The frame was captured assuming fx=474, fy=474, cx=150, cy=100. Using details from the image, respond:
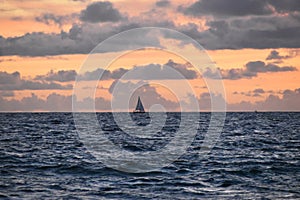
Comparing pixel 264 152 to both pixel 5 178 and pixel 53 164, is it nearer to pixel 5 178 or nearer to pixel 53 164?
pixel 53 164

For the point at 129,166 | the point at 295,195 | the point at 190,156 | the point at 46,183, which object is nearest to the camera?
the point at 295,195

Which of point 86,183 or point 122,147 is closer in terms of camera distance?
point 86,183

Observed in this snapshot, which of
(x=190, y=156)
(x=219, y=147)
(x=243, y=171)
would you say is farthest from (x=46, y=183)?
(x=219, y=147)

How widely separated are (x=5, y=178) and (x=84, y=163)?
836cm

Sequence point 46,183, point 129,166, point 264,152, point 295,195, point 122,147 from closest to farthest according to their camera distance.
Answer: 1. point 295,195
2. point 46,183
3. point 129,166
4. point 264,152
5. point 122,147

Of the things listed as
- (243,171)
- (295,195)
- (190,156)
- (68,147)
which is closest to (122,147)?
(68,147)

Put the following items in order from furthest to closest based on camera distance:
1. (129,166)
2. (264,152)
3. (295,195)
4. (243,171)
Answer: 1. (264,152)
2. (129,166)
3. (243,171)
4. (295,195)

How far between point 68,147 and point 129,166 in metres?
17.7

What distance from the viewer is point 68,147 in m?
53.4

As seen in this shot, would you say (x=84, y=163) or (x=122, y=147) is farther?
(x=122, y=147)

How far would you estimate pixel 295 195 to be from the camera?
26609 mm

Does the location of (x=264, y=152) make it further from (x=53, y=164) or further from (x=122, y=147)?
(x=53, y=164)

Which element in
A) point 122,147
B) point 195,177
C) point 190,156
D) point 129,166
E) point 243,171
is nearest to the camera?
point 195,177

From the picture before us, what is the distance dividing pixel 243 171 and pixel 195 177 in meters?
4.47
